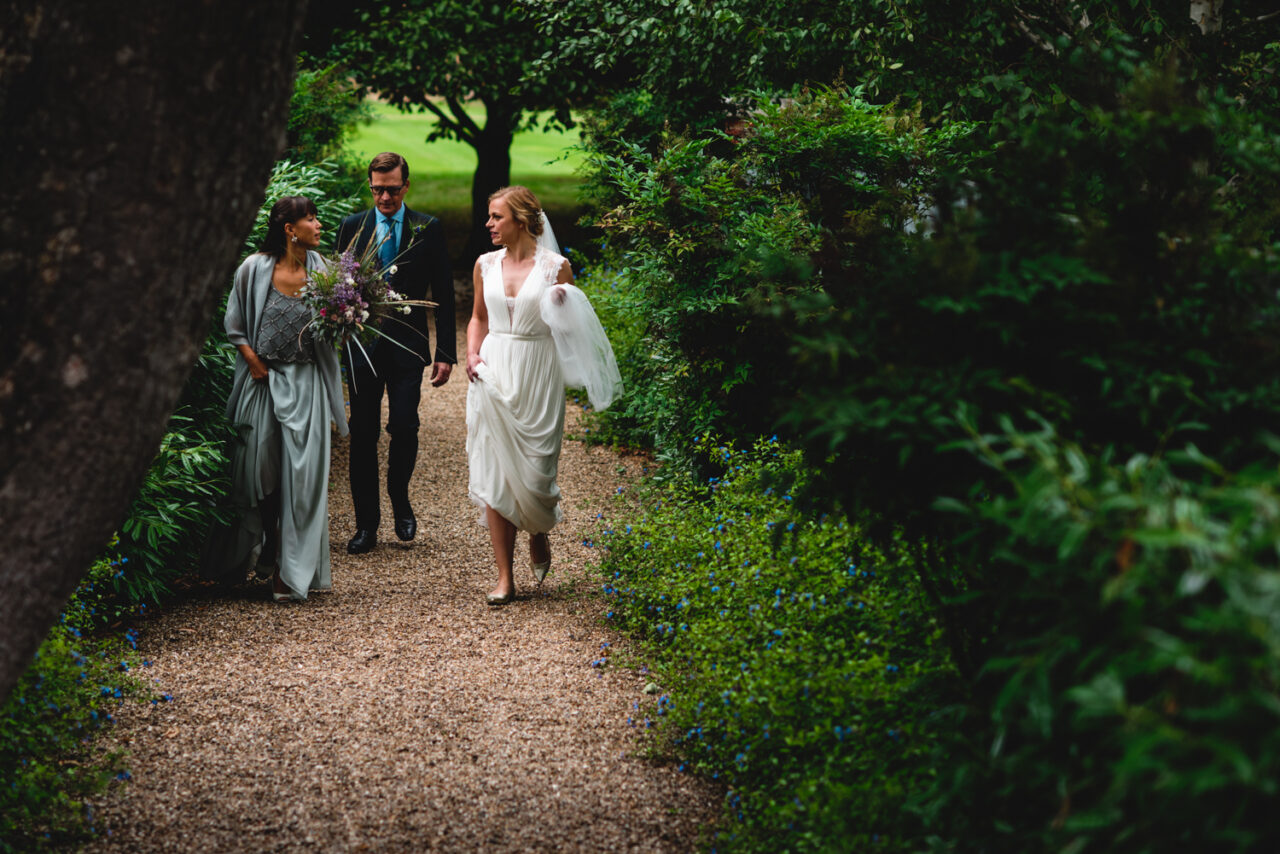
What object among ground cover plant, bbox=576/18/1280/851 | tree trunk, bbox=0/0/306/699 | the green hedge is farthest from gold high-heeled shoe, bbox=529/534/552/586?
the green hedge

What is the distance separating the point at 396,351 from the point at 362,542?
1.23 meters

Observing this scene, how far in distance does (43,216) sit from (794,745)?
267 cm

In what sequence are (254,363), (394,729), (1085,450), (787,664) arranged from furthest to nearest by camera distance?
(254,363), (394,729), (787,664), (1085,450)

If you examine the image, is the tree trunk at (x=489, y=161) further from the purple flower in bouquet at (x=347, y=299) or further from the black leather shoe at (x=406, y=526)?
the purple flower in bouquet at (x=347, y=299)

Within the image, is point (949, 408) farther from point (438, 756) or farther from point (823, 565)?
point (438, 756)

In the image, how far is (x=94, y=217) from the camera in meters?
2.51

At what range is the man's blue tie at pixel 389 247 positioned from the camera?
686cm

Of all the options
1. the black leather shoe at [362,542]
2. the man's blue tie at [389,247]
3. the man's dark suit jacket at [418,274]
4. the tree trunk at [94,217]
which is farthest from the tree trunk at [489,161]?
the tree trunk at [94,217]

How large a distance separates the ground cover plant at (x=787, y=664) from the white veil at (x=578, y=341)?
859 millimetres

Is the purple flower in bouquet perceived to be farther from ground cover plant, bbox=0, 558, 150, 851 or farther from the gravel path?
ground cover plant, bbox=0, 558, 150, 851

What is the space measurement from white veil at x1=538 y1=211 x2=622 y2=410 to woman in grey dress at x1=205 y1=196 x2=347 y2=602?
1296mm

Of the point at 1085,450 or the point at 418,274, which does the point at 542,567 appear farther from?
the point at 1085,450

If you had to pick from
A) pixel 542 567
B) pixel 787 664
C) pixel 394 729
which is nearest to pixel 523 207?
pixel 542 567

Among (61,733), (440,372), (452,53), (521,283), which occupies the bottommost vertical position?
(61,733)
